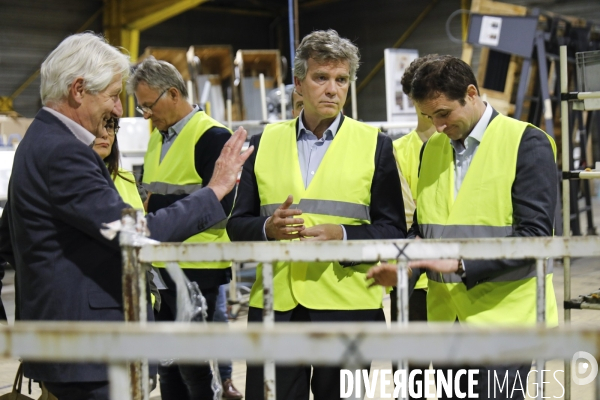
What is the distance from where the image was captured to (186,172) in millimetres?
3059

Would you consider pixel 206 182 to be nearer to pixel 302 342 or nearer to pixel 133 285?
pixel 133 285

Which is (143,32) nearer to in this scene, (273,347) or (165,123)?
(165,123)

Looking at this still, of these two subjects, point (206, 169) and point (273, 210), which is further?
point (206, 169)

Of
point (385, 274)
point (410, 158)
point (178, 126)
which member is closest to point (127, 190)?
point (178, 126)

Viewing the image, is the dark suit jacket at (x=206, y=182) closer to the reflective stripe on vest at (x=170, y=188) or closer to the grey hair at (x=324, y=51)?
the reflective stripe on vest at (x=170, y=188)

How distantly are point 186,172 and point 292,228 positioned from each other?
3.74ft

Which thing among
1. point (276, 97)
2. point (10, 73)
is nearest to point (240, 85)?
point (276, 97)

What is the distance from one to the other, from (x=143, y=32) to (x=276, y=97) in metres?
7.86

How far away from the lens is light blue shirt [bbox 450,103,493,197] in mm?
2129

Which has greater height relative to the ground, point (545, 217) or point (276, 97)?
point (276, 97)

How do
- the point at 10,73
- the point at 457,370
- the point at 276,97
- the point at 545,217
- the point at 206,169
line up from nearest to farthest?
the point at 545,217 → the point at 457,370 → the point at 206,169 → the point at 276,97 → the point at 10,73

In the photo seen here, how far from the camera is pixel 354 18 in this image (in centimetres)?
1587

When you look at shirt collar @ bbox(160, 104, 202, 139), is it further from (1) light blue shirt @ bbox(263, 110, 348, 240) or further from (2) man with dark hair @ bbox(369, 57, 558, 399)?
(2) man with dark hair @ bbox(369, 57, 558, 399)

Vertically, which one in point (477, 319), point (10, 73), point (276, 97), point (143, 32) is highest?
point (143, 32)
